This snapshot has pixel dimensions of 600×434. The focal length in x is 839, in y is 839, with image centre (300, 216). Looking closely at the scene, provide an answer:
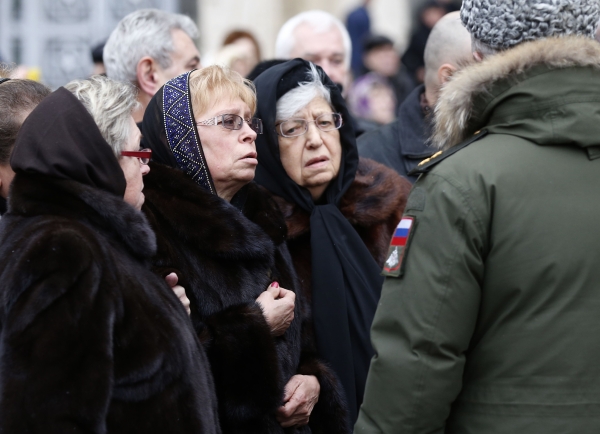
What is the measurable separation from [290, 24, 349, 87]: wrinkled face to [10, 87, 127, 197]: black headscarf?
291 centimetres

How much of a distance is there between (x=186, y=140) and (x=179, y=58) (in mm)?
1539

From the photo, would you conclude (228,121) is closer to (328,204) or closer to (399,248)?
(328,204)

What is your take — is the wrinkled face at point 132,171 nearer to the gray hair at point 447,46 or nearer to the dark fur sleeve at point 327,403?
the dark fur sleeve at point 327,403

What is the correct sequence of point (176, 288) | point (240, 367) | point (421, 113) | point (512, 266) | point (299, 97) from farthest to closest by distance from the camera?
point (421, 113)
point (299, 97)
point (240, 367)
point (176, 288)
point (512, 266)

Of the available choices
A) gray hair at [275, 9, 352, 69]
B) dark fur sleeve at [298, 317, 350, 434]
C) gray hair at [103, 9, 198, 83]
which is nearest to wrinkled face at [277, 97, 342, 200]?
dark fur sleeve at [298, 317, 350, 434]

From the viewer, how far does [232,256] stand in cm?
296

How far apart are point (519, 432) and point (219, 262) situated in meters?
1.33

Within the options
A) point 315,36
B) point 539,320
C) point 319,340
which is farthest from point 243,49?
point 539,320

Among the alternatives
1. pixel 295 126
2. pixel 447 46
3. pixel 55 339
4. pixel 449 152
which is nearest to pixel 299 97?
pixel 295 126

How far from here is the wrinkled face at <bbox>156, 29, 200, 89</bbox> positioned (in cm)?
451

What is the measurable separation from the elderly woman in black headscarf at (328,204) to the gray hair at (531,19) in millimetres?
1504

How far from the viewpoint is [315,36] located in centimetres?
519

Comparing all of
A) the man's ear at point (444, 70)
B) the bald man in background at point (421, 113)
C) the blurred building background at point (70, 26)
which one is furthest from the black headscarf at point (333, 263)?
the blurred building background at point (70, 26)

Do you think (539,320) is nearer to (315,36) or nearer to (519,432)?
(519,432)
